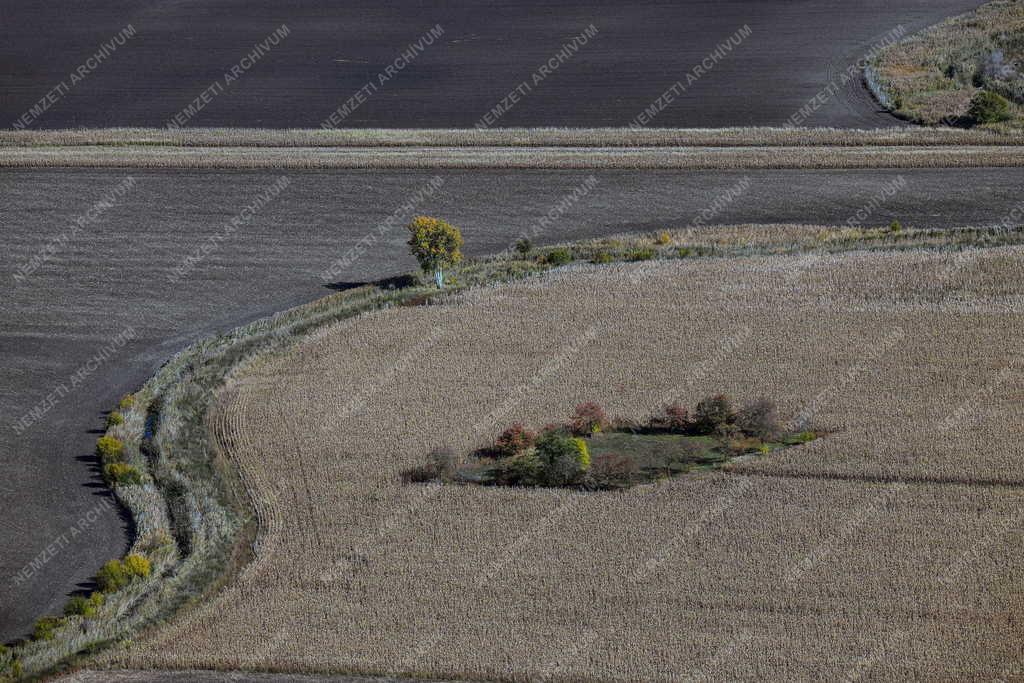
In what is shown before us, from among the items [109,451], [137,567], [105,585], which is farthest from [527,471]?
[109,451]

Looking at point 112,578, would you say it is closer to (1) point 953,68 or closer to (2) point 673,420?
(2) point 673,420

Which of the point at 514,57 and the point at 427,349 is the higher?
the point at 514,57

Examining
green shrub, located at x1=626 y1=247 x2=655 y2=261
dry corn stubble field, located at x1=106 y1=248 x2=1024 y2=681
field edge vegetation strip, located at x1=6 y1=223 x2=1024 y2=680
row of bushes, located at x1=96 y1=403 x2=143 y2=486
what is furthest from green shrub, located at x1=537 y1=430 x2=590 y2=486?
green shrub, located at x1=626 y1=247 x2=655 y2=261

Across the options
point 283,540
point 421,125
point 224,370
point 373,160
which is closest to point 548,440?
point 283,540

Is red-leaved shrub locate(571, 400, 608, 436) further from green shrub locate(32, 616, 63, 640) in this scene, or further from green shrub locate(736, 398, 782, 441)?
green shrub locate(32, 616, 63, 640)

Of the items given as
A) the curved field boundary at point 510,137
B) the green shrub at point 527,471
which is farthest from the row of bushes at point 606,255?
the green shrub at point 527,471

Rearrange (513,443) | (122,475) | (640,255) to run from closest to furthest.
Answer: (122,475) → (513,443) → (640,255)

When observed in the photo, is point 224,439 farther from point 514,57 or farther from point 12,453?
point 514,57

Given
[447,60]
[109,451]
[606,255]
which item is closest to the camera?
[109,451]
